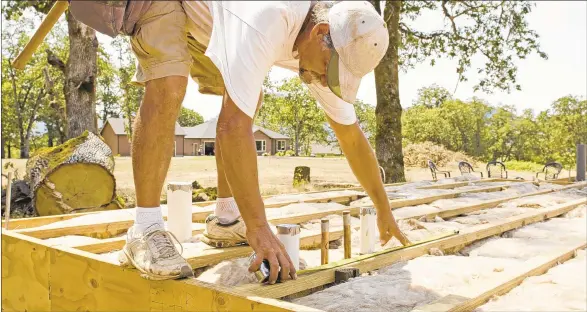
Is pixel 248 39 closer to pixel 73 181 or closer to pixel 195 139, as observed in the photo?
pixel 73 181

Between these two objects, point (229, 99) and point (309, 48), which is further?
point (309, 48)

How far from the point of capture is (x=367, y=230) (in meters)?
2.21

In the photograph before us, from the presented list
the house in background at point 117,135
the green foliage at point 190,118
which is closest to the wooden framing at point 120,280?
the house in background at point 117,135

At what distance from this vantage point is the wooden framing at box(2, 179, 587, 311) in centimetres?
143

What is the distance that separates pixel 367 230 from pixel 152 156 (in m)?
1.04

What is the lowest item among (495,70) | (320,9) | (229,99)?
(229,99)

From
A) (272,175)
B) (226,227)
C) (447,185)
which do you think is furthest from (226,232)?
(272,175)

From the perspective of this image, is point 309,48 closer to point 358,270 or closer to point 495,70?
point 358,270

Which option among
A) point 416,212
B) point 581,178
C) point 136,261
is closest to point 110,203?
point 416,212

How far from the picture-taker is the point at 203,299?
4.67 ft

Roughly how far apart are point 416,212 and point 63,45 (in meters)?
25.5

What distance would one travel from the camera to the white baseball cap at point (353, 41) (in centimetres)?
163

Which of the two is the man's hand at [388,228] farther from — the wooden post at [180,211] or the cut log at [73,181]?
the cut log at [73,181]

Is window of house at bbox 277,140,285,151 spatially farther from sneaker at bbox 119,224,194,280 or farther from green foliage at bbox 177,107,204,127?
sneaker at bbox 119,224,194,280
